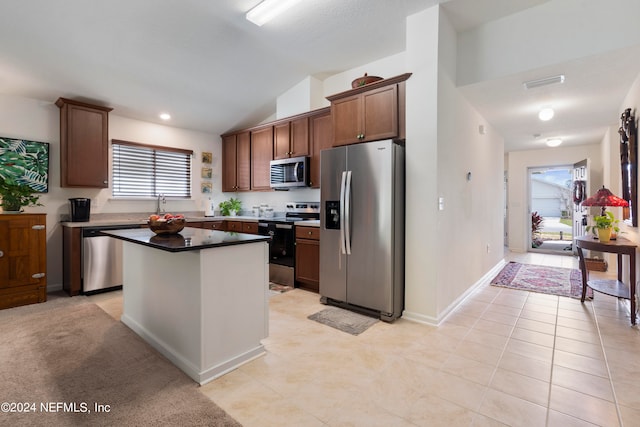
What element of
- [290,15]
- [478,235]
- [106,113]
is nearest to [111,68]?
[106,113]

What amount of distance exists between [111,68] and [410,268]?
4.05 meters

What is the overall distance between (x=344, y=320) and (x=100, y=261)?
10.4 feet

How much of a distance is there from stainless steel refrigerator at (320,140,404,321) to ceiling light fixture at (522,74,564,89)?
1537 mm

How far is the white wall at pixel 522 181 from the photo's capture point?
6.60 metres

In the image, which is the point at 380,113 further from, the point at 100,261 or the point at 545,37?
the point at 100,261

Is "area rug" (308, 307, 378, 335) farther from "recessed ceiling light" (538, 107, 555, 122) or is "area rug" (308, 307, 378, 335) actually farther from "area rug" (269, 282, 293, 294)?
"recessed ceiling light" (538, 107, 555, 122)

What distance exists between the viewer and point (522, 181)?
7.05 metres

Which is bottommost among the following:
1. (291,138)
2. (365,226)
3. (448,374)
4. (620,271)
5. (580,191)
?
(448,374)

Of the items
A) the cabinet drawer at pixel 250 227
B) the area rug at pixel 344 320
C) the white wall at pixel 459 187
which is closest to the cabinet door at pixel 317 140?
the cabinet drawer at pixel 250 227

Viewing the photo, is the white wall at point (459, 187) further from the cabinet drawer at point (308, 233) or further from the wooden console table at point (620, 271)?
the cabinet drawer at point (308, 233)

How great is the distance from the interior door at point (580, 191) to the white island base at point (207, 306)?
6.72 metres

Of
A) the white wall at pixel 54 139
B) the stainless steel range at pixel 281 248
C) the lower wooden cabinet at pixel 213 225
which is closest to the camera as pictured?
the white wall at pixel 54 139

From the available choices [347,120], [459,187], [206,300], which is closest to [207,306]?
[206,300]

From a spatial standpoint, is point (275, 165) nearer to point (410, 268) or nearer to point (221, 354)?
point (410, 268)
